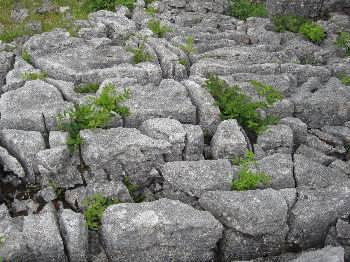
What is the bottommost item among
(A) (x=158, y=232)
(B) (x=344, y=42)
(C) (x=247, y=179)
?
(A) (x=158, y=232)

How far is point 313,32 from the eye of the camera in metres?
19.0

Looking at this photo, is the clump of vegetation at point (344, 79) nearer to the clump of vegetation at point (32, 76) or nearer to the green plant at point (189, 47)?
the green plant at point (189, 47)

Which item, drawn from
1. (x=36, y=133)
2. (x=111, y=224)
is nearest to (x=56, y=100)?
(x=36, y=133)

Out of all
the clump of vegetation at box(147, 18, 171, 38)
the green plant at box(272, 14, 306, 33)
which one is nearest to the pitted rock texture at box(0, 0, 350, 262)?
the clump of vegetation at box(147, 18, 171, 38)

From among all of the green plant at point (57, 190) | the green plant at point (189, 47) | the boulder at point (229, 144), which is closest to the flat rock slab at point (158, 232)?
the green plant at point (57, 190)

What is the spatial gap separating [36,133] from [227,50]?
8622 millimetres

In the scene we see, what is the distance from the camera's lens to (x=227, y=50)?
17.3 meters

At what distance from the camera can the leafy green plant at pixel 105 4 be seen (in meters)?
20.4

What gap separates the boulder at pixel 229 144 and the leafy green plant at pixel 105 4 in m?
10.6

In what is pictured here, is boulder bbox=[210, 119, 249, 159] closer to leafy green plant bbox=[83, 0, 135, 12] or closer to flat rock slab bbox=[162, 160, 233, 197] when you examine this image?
flat rock slab bbox=[162, 160, 233, 197]

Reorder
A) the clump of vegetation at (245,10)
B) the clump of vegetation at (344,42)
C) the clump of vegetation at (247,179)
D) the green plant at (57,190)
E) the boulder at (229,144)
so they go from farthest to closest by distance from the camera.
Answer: the clump of vegetation at (245,10), the clump of vegetation at (344,42), the boulder at (229,144), the green plant at (57,190), the clump of vegetation at (247,179)

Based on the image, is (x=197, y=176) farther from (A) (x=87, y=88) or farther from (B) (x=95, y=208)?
(A) (x=87, y=88)

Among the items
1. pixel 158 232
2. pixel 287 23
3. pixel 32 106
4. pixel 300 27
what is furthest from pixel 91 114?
pixel 300 27

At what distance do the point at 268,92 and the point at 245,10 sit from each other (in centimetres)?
795
